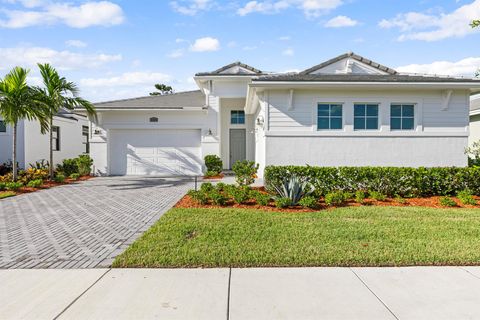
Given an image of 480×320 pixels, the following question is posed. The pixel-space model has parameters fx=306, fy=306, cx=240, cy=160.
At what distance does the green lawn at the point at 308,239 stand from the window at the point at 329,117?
12.6 feet

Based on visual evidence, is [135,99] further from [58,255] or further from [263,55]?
[58,255]

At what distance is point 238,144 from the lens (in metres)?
17.3

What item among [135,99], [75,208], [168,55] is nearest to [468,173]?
[75,208]

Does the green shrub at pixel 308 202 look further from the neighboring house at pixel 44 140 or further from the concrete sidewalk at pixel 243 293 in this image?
the neighboring house at pixel 44 140

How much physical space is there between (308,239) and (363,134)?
6300mm

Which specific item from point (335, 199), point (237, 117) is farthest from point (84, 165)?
point (335, 199)

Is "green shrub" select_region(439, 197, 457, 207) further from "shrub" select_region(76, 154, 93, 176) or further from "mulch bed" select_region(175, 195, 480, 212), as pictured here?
"shrub" select_region(76, 154, 93, 176)

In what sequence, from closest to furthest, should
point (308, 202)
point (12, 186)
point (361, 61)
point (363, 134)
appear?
point (308, 202)
point (363, 134)
point (12, 186)
point (361, 61)

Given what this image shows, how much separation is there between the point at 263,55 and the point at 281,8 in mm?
4128

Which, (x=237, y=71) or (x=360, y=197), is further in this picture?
(x=237, y=71)

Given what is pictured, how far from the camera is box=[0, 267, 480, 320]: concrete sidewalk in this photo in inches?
116

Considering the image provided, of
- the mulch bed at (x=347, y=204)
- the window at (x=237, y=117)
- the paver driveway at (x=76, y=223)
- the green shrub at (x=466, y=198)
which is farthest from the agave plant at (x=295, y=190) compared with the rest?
the window at (x=237, y=117)

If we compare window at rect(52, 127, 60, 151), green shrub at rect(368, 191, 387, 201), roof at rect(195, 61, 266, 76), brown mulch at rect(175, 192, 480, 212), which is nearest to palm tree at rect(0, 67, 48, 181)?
window at rect(52, 127, 60, 151)

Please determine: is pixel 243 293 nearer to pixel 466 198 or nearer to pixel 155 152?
pixel 466 198
